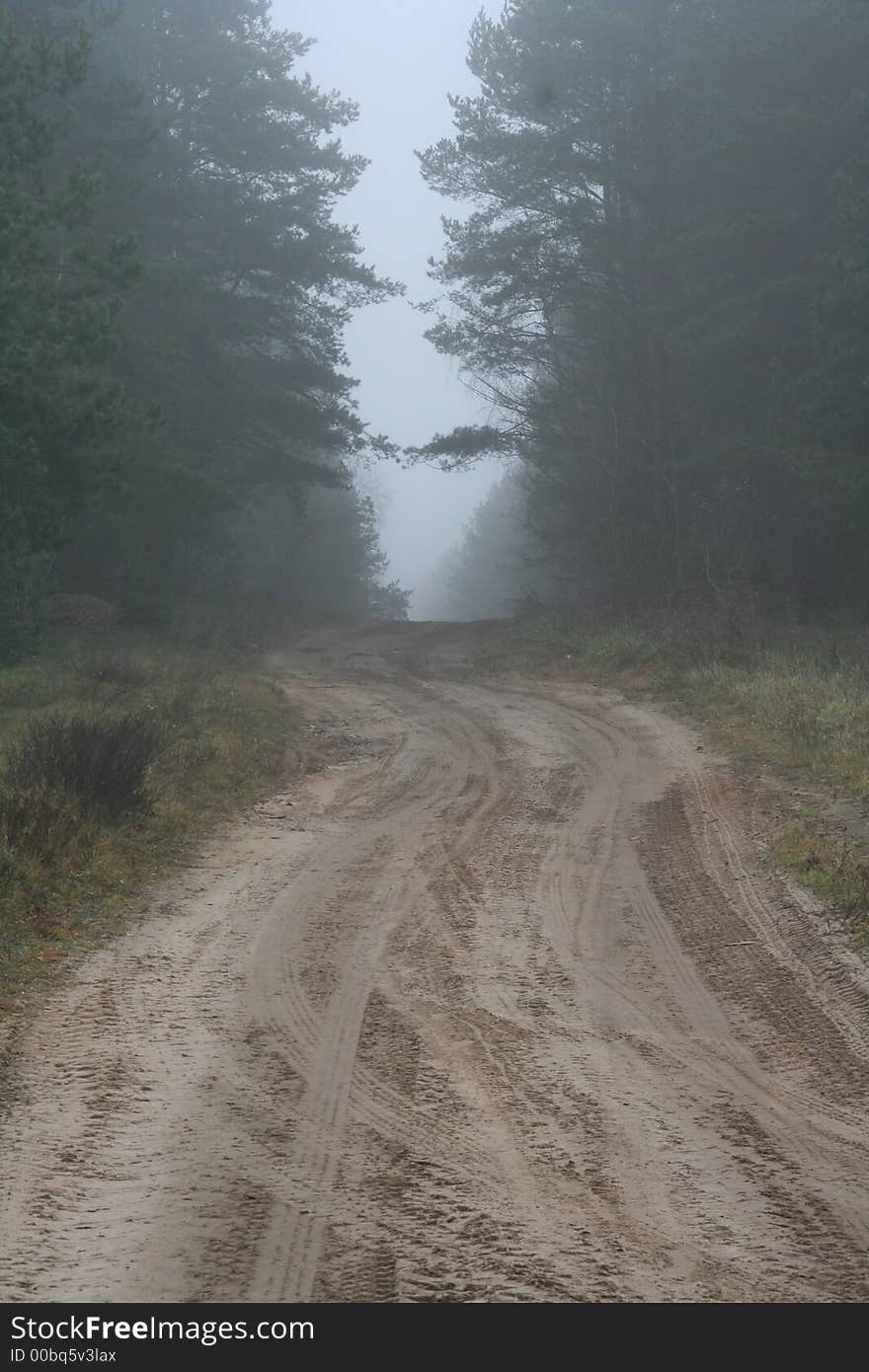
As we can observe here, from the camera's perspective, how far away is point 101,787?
9312mm

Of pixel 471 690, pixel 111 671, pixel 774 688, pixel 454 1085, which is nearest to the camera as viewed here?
pixel 454 1085

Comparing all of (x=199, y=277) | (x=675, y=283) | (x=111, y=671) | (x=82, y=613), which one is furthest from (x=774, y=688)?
(x=199, y=277)

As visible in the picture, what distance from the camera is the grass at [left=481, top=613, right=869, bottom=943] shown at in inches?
329

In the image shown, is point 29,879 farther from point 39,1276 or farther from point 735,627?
point 735,627

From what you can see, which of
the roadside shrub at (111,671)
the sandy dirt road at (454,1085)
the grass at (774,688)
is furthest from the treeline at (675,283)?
the sandy dirt road at (454,1085)

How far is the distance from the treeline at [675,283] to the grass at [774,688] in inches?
111

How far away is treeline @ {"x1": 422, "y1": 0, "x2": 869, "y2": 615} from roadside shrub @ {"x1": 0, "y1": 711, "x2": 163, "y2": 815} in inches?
587

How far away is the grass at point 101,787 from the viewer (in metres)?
7.30

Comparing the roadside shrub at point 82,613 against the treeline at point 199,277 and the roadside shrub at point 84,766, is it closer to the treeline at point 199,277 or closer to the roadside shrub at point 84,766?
the treeline at point 199,277

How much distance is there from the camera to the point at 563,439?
27.5 metres

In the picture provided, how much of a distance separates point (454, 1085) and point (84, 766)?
535 centimetres

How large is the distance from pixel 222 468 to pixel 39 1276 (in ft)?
85.6

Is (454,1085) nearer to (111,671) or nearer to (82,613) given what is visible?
(111,671)
